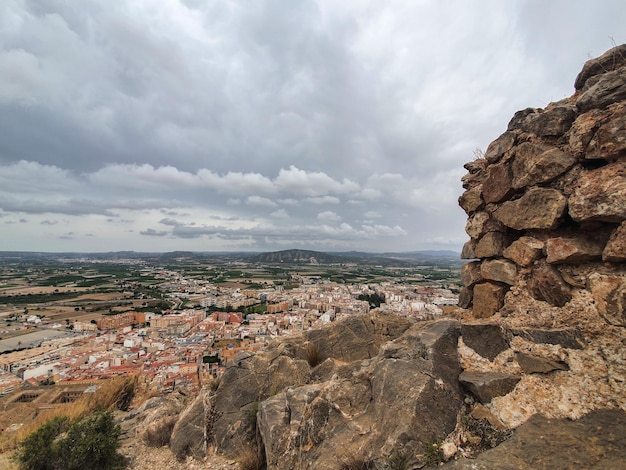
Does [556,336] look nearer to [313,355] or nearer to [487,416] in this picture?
[487,416]

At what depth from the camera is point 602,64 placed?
5137mm

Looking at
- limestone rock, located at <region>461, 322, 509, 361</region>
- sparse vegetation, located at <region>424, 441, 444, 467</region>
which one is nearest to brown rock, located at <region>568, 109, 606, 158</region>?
limestone rock, located at <region>461, 322, 509, 361</region>

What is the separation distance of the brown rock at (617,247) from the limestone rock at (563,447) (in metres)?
1.95

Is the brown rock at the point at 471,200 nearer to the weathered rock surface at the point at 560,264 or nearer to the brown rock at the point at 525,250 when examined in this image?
the weathered rock surface at the point at 560,264

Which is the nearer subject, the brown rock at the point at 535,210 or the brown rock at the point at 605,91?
the brown rock at the point at 605,91

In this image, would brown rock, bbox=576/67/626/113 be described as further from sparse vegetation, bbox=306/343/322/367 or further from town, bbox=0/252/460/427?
sparse vegetation, bbox=306/343/322/367

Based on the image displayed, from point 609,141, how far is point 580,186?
27.3 inches

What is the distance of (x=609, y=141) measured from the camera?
14.2 ft

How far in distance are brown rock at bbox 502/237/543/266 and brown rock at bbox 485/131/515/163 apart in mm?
1828

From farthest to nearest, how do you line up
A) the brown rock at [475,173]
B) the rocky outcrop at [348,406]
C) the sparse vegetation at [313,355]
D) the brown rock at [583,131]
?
the sparse vegetation at [313,355] → the brown rock at [475,173] → the brown rock at [583,131] → the rocky outcrop at [348,406]

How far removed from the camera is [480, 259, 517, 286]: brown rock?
564 cm

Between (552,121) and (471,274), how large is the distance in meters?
3.30

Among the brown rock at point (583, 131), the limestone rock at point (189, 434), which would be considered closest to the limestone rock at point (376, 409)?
the limestone rock at point (189, 434)

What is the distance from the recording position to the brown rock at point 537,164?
498 cm
